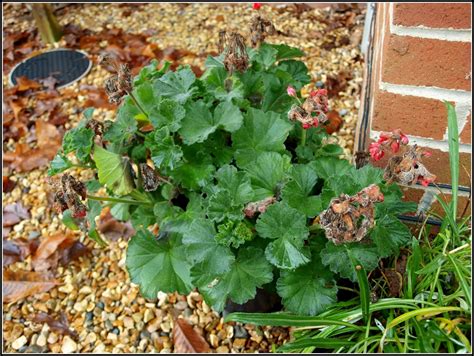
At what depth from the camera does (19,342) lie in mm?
1669

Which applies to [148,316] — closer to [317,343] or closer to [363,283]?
[317,343]

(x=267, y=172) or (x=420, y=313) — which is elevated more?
(x=267, y=172)

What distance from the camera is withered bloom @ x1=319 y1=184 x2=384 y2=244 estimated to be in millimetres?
912

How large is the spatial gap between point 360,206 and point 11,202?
1.71 meters

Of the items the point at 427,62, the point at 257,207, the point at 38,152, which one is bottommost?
the point at 38,152

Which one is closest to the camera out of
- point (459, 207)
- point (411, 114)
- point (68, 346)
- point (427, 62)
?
point (427, 62)

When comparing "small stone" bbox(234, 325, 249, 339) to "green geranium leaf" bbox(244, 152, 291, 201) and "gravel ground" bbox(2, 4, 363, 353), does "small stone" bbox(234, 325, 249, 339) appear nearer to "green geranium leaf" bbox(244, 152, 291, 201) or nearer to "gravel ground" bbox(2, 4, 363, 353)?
"gravel ground" bbox(2, 4, 363, 353)

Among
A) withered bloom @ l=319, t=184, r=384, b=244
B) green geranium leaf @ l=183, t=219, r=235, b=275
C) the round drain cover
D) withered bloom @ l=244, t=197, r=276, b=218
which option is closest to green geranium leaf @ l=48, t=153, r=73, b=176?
green geranium leaf @ l=183, t=219, r=235, b=275

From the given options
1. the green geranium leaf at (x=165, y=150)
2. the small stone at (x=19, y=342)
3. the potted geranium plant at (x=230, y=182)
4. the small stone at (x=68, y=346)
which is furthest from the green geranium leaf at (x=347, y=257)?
the small stone at (x=19, y=342)

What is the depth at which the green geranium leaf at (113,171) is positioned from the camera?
1.26 m

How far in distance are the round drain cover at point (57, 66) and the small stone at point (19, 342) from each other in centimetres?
143

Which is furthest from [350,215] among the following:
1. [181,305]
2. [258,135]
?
[181,305]

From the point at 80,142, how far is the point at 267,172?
475 millimetres

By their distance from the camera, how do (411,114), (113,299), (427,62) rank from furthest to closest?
(113,299), (411,114), (427,62)
